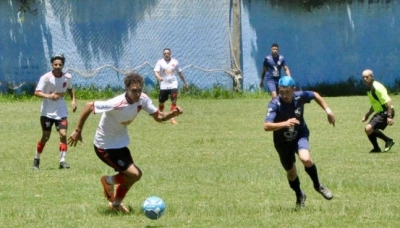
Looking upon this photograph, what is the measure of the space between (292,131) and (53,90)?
5.22 meters

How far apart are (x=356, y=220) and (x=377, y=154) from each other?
6437mm

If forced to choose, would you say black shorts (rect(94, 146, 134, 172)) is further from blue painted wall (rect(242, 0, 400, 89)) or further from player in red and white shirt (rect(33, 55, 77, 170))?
blue painted wall (rect(242, 0, 400, 89))

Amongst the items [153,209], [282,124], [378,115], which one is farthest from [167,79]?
[153,209]

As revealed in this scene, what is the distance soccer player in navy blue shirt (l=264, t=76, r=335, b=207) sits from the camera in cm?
975

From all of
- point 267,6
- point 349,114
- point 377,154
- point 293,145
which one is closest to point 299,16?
point 267,6

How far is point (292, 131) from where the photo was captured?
9.95 meters

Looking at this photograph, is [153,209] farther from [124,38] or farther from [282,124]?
[124,38]

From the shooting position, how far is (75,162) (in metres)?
14.6

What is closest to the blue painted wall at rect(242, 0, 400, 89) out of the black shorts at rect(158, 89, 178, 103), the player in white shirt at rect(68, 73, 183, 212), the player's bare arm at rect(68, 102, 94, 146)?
the black shorts at rect(158, 89, 178, 103)

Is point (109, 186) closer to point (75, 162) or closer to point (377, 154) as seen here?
point (75, 162)

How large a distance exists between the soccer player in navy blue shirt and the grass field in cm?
32

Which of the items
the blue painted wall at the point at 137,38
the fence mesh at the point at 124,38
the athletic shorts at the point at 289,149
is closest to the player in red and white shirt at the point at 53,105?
the athletic shorts at the point at 289,149

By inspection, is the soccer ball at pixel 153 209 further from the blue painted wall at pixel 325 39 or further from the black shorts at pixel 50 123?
the blue painted wall at pixel 325 39

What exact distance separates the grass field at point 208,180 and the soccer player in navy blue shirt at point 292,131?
1.05ft
